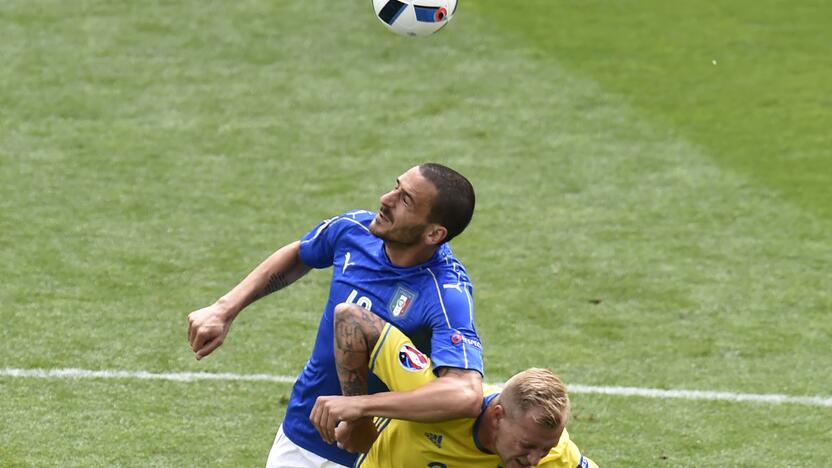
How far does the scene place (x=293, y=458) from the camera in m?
6.48

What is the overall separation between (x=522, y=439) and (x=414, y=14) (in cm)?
418

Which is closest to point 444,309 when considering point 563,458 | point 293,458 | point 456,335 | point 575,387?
point 456,335

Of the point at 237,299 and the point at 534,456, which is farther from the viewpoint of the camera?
the point at 237,299

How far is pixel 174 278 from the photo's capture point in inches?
418

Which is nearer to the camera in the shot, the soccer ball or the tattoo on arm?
the tattoo on arm

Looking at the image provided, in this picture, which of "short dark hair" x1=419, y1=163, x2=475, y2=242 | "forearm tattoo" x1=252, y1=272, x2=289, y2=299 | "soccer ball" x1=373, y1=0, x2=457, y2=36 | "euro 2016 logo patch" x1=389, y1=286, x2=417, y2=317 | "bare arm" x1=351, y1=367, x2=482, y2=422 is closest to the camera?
"bare arm" x1=351, y1=367, x2=482, y2=422

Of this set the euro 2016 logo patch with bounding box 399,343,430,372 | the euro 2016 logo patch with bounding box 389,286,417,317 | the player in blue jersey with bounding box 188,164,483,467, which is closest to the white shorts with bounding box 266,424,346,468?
the player in blue jersey with bounding box 188,164,483,467

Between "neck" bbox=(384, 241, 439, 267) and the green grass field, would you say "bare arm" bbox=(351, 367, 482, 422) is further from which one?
the green grass field

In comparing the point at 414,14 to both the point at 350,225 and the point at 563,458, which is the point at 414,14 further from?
the point at 563,458

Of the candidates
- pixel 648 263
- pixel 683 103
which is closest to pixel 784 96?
pixel 683 103

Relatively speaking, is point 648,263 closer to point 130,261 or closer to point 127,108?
point 130,261

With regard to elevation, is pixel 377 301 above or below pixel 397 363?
below

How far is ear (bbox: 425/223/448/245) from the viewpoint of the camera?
592 centimetres

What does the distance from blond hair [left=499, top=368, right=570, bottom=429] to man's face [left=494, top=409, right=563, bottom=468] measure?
0.02m
